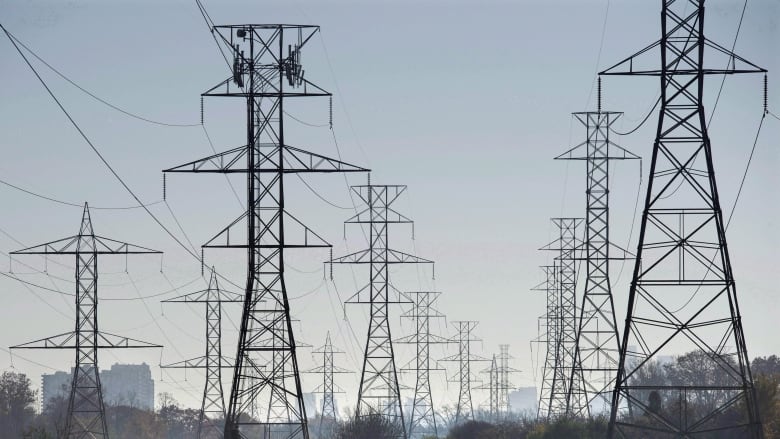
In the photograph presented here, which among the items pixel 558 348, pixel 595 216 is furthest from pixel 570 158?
pixel 558 348

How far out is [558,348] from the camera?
95.9 m

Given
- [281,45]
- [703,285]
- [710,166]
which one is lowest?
[703,285]

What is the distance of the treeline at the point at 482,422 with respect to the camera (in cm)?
7512

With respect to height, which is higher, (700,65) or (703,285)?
(700,65)

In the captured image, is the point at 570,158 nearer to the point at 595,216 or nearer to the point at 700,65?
the point at 595,216

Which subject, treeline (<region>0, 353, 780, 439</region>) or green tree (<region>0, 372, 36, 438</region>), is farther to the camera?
green tree (<region>0, 372, 36, 438</region>)

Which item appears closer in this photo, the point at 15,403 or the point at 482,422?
the point at 482,422

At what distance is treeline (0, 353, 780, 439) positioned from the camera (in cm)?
7512

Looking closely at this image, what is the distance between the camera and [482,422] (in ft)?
374

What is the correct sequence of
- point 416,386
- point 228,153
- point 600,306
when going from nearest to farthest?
point 228,153 < point 600,306 < point 416,386

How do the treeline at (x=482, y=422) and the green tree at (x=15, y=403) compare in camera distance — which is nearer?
the treeline at (x=482, y=422)

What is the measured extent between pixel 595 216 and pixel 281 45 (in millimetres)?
24224

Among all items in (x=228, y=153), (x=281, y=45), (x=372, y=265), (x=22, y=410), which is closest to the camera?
(x=228, y=153)

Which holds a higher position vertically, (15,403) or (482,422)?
(15,403)
